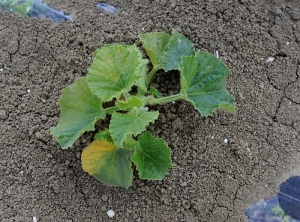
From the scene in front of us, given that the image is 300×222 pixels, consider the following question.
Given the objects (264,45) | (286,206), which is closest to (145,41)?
(264,45)

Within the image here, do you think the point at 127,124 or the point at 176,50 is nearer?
the point at 127,124

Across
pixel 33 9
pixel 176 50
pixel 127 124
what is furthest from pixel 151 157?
pixel 33 9

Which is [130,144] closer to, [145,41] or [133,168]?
[133,168]

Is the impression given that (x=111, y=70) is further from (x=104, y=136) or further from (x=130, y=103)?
(x=104, y=136)

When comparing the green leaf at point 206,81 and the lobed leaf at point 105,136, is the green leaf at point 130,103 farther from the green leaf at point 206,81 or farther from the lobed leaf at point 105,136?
the green leaf at point 206,81

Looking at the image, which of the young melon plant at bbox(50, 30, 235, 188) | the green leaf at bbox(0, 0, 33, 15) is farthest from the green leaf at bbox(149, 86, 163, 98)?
the green leaf at bbox(0, 0, 33, 15)
